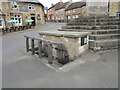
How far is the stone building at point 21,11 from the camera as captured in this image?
19616mm

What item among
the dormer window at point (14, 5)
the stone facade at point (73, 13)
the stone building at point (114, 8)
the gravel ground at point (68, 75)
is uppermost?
the stone facade at point (73, 13)

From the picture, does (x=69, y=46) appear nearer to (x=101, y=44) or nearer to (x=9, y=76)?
(x=101, y=44)

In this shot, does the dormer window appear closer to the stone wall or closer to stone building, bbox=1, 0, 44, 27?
stone building, bbox=1, 0, 44, 27

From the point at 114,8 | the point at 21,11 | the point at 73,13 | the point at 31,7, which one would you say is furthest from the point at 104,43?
the point at 73,13

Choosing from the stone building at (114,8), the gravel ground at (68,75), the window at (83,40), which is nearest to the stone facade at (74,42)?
the window at (83,40)

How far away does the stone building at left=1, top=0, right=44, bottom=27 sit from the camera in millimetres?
19616

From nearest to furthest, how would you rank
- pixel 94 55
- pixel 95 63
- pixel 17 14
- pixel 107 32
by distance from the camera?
1. pixel 95 63
2. pixel 94 55
3. pixel 107 32
4. pixel 17 14

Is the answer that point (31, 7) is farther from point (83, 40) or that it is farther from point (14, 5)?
point (83, 40)

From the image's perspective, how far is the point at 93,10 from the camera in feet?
36.3

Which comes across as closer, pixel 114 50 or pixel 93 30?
pixel 114 50

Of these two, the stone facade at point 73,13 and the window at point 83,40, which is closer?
the window at point 83,40

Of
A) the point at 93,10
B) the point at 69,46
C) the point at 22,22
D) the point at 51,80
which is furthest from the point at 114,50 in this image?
the point at 22,22

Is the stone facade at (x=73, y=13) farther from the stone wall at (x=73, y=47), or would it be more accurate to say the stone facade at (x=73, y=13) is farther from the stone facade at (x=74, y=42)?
the stone wall at (x=73, y=47)

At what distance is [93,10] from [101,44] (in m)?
7.35
